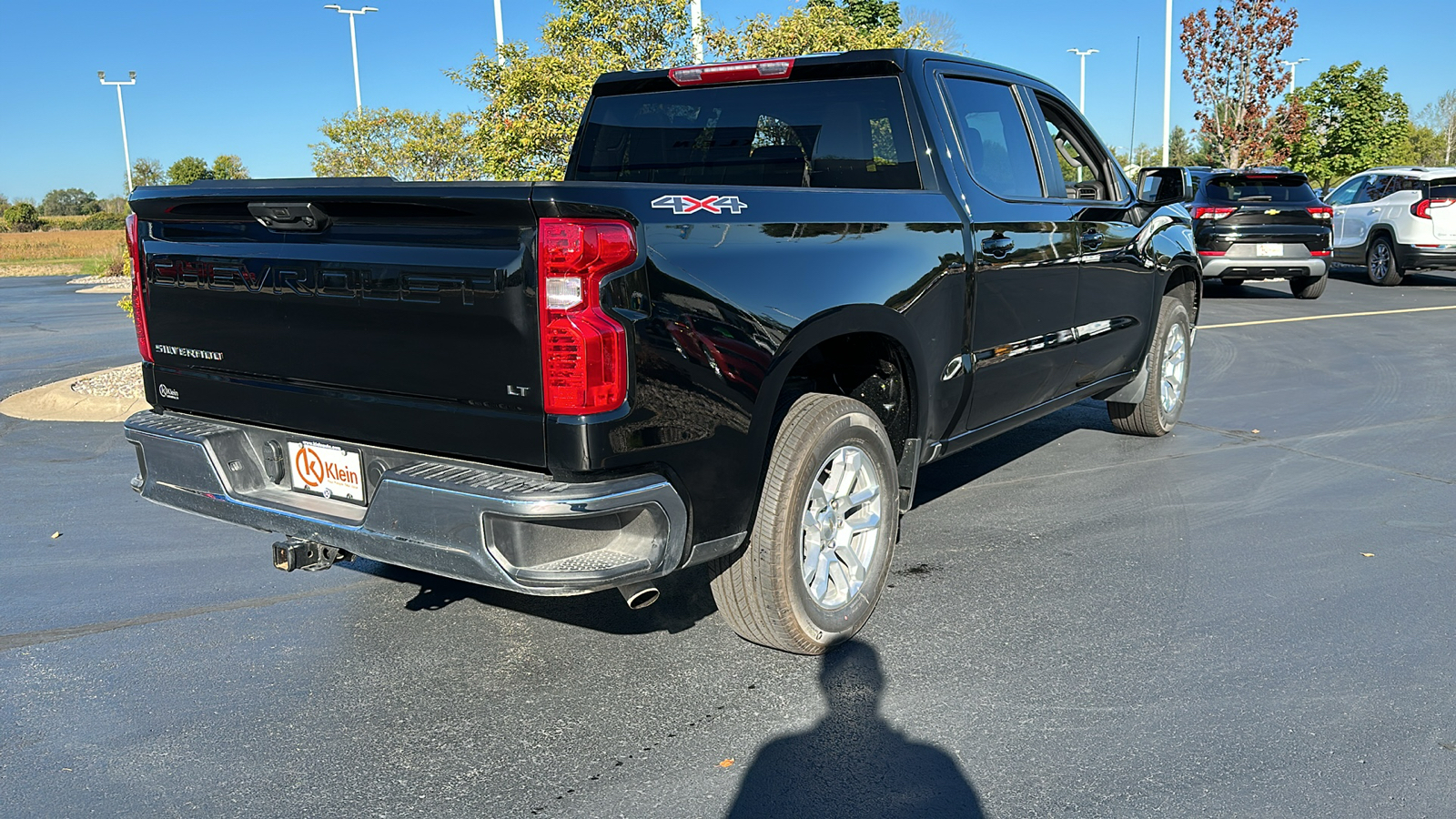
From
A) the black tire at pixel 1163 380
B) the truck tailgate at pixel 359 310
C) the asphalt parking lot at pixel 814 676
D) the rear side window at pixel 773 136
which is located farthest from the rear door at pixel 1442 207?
the truck tailgate at pixel 359 310

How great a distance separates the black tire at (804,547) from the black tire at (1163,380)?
334 centimetres

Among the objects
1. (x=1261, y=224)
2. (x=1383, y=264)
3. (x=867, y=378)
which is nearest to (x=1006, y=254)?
(x=867, y=378)

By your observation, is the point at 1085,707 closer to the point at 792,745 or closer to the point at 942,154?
the point at 792,745

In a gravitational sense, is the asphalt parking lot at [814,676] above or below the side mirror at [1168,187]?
below

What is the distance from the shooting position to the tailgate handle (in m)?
3.25

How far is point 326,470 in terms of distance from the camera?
3.41 meters

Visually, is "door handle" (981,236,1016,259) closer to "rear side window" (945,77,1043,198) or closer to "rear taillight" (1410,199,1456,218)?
"rear side window" (945,77,1043,198)

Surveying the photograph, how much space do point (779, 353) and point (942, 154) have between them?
149 centimetres

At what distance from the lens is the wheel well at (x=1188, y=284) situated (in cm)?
685

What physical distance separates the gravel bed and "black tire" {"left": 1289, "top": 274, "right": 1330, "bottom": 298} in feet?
46.0

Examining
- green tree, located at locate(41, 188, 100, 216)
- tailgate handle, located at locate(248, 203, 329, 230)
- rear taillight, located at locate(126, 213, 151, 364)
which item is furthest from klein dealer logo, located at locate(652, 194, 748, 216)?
green tree, located at locate(41, 188, 100, 216)

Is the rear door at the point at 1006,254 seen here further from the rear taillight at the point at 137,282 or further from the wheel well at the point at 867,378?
the rear taillight at the point at 137,282

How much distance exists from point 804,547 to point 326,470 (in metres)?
1.51

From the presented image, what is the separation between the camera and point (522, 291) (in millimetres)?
2885
